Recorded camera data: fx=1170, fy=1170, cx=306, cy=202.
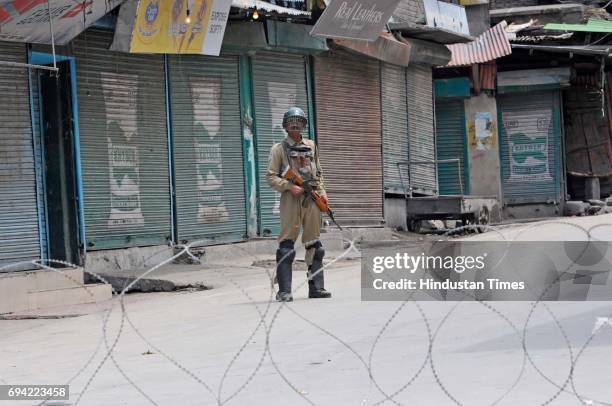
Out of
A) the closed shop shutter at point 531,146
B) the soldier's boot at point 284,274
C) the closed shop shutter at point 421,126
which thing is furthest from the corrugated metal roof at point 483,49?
the soldier's boot at point 284,274

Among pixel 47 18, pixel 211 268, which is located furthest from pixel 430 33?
pixel 47 18

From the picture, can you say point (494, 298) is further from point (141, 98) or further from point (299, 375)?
point (141, 98)

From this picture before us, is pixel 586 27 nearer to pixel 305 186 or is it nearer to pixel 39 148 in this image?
pixel 39 148

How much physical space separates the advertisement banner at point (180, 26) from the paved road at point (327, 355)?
15.1 ft

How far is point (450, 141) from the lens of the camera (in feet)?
92.1

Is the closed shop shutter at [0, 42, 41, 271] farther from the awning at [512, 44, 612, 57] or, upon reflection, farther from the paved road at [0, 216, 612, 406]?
the awning at [512, 44, 612, 57]

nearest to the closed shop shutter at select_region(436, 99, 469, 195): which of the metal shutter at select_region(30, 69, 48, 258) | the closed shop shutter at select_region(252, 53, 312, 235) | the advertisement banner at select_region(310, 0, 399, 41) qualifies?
the advertisement banner at select_region(310, 0, 399, 41)

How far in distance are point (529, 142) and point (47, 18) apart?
58.5 feet

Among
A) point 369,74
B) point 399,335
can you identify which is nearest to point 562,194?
point 369,74

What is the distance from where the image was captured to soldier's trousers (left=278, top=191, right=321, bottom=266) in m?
11.1

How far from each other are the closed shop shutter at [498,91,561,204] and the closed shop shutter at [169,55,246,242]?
12.8 m

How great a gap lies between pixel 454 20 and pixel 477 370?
57.0ft

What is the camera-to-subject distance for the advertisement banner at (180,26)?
49.2 ft

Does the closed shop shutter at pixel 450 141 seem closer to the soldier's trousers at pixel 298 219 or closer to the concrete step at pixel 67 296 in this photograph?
the concrete step at pixel 67 296
